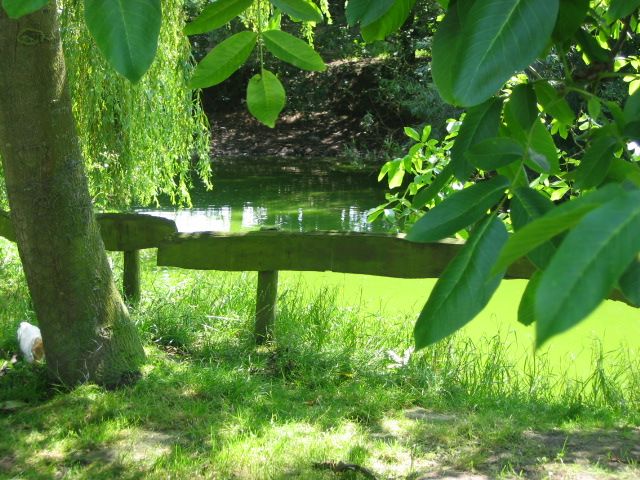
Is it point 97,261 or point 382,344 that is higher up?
point 97,261

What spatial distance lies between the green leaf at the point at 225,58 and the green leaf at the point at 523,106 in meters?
0.42

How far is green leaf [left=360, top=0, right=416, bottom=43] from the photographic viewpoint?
1.32 m

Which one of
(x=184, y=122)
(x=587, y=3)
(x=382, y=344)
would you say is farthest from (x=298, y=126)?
(x=587, y=3)

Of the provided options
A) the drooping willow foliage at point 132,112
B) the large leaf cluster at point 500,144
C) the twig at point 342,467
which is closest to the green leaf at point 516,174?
the large leaf cluster at point 500,144

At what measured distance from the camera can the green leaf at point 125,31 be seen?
81 centimetres

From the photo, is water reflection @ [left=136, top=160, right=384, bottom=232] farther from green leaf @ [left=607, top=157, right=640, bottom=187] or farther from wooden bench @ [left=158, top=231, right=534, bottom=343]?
green leaf @ [left=607, top=157, right=640, bottom=187]

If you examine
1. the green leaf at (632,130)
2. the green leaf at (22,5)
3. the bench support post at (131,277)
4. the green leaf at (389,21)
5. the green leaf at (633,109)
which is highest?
the green leaf at (389,21)

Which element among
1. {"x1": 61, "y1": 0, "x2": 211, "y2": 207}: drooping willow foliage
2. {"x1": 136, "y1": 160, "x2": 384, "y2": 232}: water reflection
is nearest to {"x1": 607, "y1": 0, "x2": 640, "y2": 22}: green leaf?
{"x1": 61, "y1": 0, "x2": 211, "y2": 207}: drooping willow foliage

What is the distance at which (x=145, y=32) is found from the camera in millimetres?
819

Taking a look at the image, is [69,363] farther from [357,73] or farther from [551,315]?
[357,73]

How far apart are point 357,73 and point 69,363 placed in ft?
64.5

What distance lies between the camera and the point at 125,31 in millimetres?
813

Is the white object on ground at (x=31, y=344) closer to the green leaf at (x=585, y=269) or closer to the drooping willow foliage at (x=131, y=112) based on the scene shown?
the drooping willow foliage at (x=131, y=112)

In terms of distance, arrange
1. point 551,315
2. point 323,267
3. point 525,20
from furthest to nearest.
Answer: point 323,267
point 525,20
point 551,315
